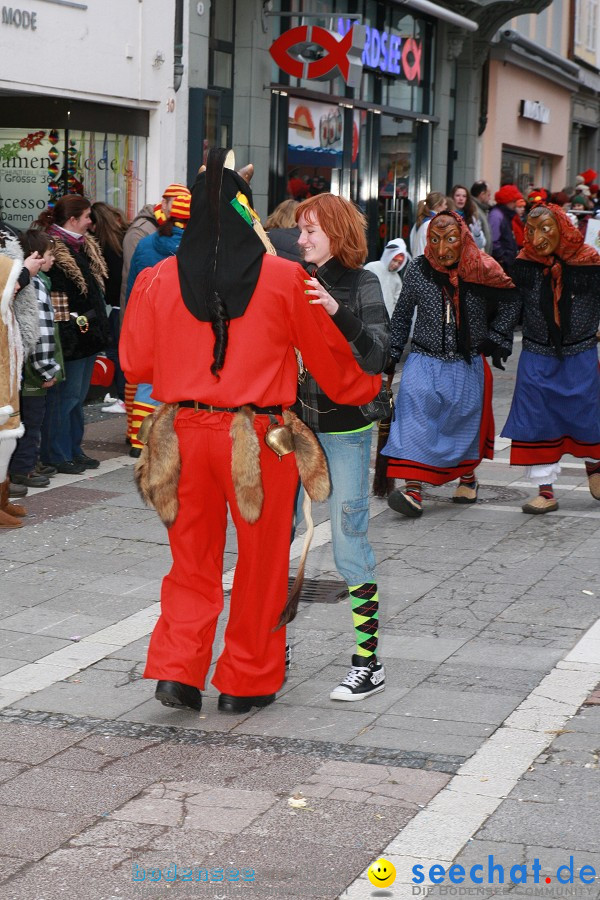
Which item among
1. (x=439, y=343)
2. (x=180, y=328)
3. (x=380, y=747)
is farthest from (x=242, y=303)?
(x=439, y=343)

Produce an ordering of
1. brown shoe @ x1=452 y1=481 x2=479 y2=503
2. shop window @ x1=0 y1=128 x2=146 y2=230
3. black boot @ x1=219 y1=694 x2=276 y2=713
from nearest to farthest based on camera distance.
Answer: black boot @ x1=219 y1=694 x2=276 y2=713 → brown shoe @ x1=452 y1=481 x2=479 y2=503 → shop window @ x1=0 y1=128 x2=146 y2=230

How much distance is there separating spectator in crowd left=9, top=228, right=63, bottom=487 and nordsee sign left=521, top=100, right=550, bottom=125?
2063cm

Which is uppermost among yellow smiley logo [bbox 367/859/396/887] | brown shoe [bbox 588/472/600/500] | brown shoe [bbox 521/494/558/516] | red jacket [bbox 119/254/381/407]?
red jacket [bbox 119/254/381/407]

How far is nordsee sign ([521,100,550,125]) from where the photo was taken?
28798 mm

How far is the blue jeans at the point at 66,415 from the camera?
995 centimetres

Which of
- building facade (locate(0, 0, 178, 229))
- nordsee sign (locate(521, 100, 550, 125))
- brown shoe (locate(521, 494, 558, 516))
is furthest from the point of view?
nordsee sign (locate(521, 100, 550, 125))

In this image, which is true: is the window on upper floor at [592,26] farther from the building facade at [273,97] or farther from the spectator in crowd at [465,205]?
the spectator in crowd at [465,205]

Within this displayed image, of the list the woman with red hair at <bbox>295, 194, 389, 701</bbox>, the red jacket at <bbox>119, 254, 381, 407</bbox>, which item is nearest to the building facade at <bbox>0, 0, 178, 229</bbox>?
the woman with red hair at <bbox>295, 194, 389, 701</bbox>

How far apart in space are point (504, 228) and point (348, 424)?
1465 centimetres

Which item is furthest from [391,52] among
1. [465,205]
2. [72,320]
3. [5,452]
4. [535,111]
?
[5,452]

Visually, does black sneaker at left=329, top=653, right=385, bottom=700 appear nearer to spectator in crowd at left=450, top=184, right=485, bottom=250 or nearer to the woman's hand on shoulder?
the woman's hand on shoulder

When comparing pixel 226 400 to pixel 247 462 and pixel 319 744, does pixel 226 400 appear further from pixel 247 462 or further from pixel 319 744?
pixel 319 744

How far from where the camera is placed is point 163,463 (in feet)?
16.9

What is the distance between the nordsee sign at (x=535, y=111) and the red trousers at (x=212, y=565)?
2487 cm
